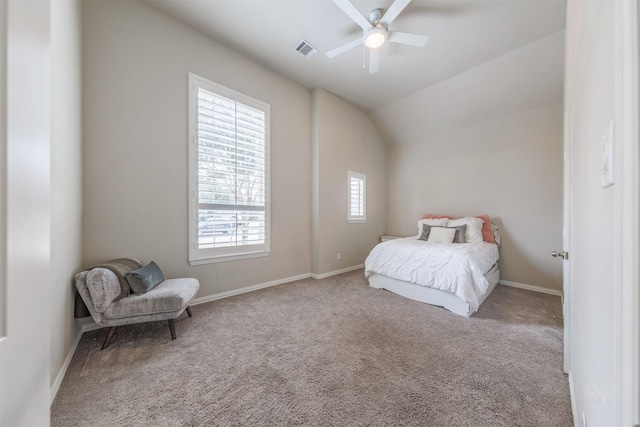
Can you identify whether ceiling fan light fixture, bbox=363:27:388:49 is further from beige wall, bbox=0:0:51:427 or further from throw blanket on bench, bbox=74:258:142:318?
throw blanket on bench, bbox=74:258:142:318

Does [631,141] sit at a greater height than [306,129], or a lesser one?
lesser

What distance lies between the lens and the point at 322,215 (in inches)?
165

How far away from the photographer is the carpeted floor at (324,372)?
1.35m

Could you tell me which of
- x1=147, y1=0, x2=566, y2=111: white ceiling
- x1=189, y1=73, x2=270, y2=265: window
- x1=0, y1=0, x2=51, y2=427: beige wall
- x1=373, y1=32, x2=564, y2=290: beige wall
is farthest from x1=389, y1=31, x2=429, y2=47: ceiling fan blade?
x1=0, y1=0, x2=51, y2=427: beige wall

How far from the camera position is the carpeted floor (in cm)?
135

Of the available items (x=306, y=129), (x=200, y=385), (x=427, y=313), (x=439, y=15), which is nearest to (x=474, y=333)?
(x=427, y=313)

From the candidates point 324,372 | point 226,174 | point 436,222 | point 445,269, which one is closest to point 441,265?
point 445,269

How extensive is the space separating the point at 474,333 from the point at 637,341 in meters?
2.38

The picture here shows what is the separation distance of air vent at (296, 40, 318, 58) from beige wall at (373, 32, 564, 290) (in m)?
2.19

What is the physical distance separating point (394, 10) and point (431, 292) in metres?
3.06

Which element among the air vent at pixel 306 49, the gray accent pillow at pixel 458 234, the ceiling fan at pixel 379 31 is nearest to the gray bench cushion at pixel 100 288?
the ceiling fan at pixel 379 31

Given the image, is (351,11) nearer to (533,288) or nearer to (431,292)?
(431,292)

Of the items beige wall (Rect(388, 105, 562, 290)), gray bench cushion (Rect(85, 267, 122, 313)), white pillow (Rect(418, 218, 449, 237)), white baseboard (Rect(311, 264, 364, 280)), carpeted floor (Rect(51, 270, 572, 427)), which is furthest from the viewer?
white pillow (Rect(418, 218, 449, 237))

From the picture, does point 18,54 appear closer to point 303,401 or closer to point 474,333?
point 303,401
